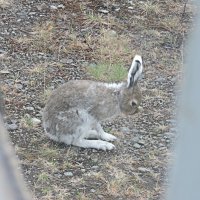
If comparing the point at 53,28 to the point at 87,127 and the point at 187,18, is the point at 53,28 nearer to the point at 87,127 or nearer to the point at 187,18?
the point at 187,18

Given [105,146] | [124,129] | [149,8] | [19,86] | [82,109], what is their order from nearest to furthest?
[82,109]
[105,146]
[124,129]
[19,86]
[149,8]

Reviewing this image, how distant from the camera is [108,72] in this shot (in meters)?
6.20

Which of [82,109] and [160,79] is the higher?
[82,109]

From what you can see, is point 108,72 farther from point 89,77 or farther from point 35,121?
point 35,121

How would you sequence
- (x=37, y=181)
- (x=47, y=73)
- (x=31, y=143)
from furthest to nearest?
(x=47, y=73), (x=31, y=143), (x=37, y=181)

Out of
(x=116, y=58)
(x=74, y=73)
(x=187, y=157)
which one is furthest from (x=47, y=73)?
(x=187, y=157)

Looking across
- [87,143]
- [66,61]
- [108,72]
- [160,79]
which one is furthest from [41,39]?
[87,143]

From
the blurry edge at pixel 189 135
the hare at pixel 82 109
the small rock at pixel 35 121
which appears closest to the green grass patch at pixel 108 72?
the hare at pixel 82 109

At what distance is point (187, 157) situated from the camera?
476mm

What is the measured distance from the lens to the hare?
16.4ft

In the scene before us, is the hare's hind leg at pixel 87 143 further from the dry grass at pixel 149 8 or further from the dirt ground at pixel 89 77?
the dry grass at pixel 149 8

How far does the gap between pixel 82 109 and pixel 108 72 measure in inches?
49.3

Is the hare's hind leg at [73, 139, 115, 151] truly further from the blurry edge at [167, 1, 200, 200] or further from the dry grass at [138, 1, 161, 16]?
the blurry edge at [167, 1, 200, 200]

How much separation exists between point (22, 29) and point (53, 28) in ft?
1.07
